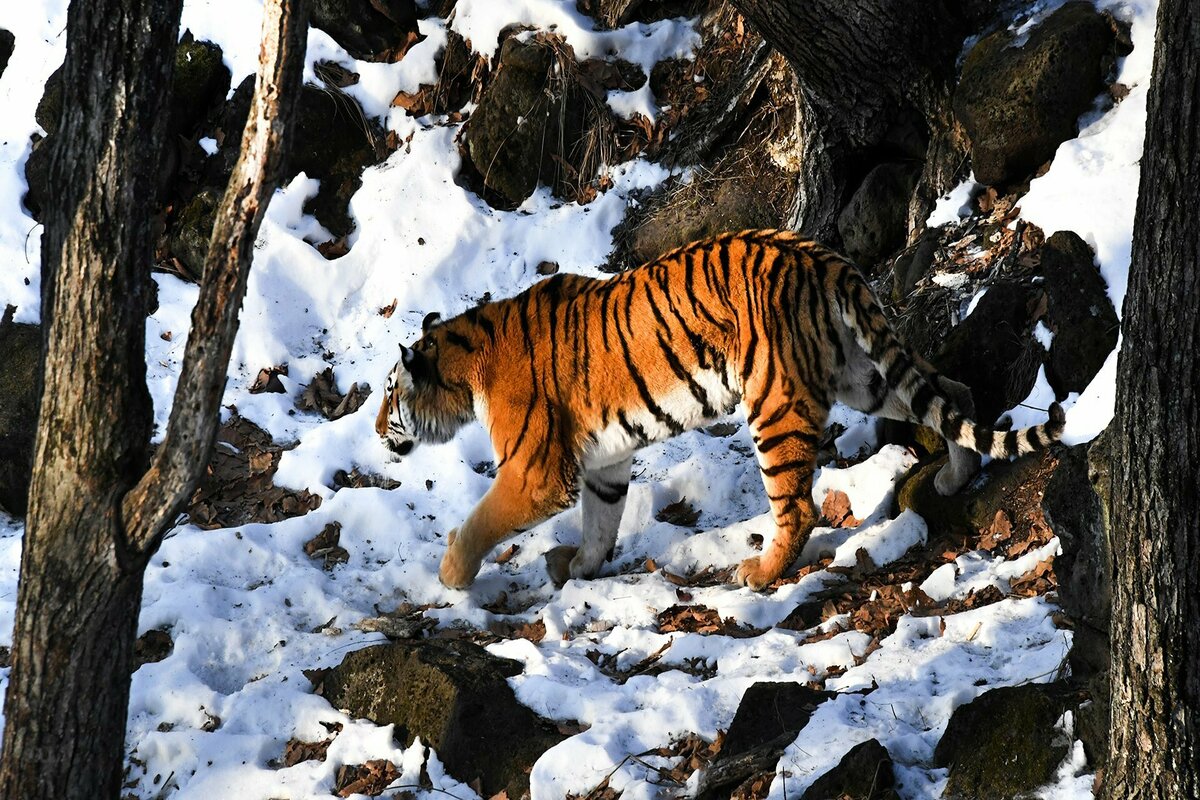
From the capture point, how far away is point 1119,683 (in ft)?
9.49

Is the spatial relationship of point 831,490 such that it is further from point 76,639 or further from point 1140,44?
point 76,639

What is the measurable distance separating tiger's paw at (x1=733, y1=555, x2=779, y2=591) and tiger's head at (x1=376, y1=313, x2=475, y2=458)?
1725mm

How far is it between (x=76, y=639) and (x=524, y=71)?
665 centimetres

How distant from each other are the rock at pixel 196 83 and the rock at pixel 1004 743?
25.4ft

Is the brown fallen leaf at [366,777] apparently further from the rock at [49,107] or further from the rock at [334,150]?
the rock at [49,107]

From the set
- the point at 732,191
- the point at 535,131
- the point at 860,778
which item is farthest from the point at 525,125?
the point at 860,778

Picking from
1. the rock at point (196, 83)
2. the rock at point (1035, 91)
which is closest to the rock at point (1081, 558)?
the rock at point (1035, 91)

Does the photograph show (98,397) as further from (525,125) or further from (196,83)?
(196,83)

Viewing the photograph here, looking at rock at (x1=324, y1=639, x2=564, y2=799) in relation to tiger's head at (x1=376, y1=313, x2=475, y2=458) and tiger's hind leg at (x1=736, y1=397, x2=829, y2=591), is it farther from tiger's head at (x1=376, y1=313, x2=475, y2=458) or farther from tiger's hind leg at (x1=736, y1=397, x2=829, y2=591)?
tiger's head at (x1=376, y1=313, x2=475, y2=458)

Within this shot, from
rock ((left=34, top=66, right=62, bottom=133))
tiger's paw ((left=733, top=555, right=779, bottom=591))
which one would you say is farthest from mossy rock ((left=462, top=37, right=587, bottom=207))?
tiger's paw ((left=733, top=555, right=779, bottom=591))

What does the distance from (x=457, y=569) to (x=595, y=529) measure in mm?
765

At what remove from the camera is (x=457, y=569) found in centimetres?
582

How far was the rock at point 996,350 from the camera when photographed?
5.80 meters

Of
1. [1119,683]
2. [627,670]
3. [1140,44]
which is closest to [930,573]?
[627,670]
